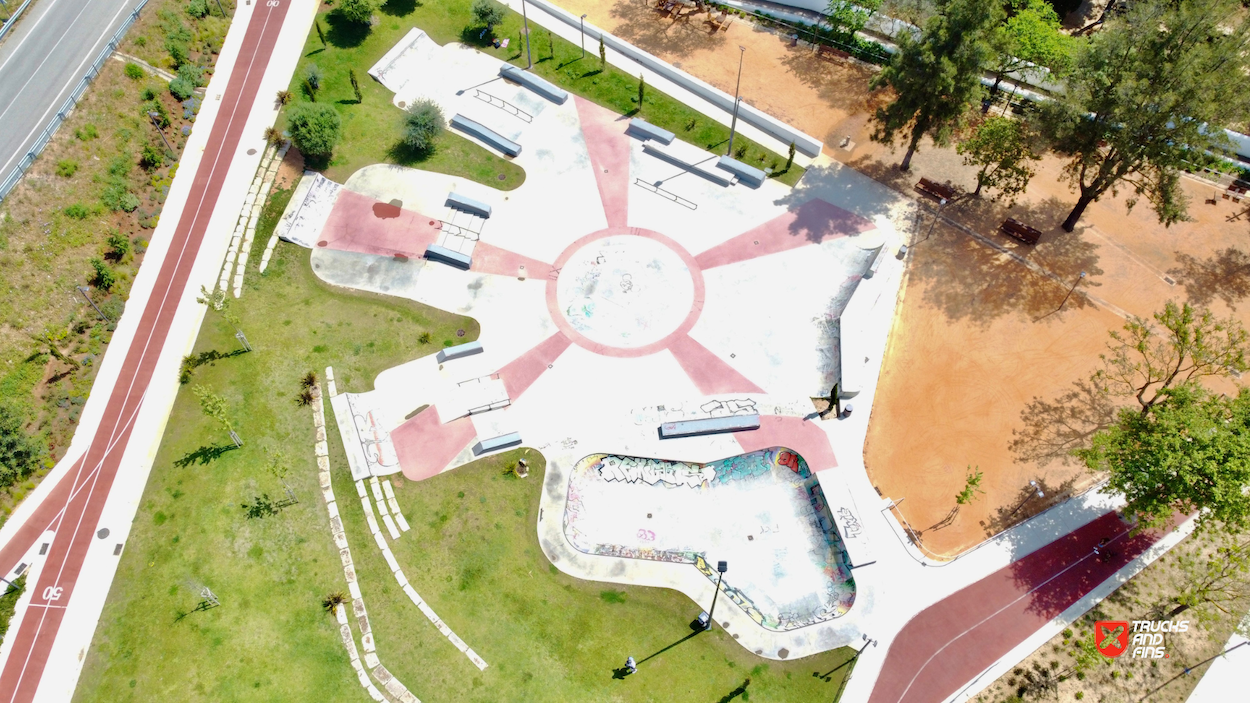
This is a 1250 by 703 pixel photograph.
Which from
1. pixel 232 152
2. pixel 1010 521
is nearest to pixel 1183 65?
pixel 1010 521

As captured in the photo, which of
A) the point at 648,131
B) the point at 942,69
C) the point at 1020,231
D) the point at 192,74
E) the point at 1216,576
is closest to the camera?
the point at 1216,576

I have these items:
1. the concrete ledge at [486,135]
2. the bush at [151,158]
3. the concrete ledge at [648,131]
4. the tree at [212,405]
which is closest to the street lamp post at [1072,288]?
the concrete ledge at [648,131]

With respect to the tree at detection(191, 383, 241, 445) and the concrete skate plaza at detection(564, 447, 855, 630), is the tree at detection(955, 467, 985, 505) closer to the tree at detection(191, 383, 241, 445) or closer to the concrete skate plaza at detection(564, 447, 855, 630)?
the concrete skate plaza at detection(564, 447, 855, 630)

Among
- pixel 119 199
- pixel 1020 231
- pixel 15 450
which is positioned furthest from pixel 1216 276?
pixel 15 450

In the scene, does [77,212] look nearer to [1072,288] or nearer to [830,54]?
[830,54]

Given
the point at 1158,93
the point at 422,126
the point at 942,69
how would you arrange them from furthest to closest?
the point at 422,126, the point at 942,69, the point at 1158,93

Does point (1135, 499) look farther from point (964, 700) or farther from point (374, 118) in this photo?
point (374, 118)
